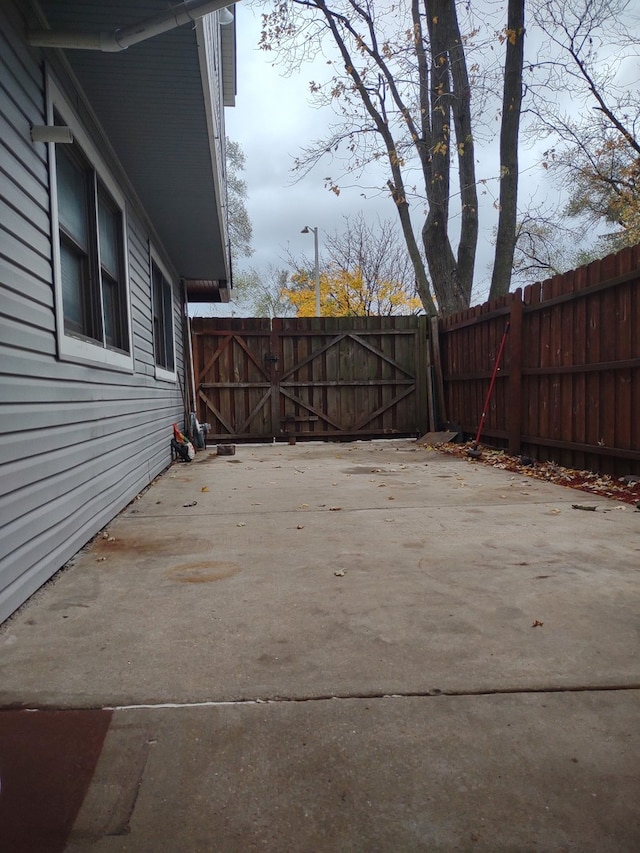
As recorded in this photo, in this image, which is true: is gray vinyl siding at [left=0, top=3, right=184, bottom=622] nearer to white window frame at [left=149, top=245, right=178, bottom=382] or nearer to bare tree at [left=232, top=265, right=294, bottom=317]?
white window frame at [left=149, top=245, right=178, bottom=382]

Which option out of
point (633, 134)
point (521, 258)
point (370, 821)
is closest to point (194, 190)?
point (370, 821)

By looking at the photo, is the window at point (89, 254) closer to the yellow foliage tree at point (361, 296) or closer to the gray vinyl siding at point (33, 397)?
the gray vinyl siding at point (33, 397)

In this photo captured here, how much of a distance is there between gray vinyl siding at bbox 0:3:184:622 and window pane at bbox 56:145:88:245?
473 millimetres

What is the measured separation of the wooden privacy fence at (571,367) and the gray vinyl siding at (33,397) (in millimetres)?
4636

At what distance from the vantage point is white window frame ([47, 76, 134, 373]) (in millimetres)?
3074

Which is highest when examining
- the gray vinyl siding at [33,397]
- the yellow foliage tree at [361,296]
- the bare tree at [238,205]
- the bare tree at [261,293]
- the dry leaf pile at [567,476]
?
the bare tree at [238,205]

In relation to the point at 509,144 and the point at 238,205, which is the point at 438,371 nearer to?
the point at 509,144

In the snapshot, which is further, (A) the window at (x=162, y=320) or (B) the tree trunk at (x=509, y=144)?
(B) the tree trunk at (x=509, y=144)

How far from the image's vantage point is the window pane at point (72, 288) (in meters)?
3.52

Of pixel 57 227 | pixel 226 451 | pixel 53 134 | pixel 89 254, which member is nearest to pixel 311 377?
pixel 226 451

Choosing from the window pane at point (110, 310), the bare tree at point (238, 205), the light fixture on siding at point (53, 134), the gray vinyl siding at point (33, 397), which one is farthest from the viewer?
the bare tree at point (238, 205)

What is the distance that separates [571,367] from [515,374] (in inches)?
48.3

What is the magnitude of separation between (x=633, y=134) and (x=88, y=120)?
563 inches

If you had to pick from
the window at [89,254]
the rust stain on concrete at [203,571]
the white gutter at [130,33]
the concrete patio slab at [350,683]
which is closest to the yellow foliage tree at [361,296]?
the window at [89,254]
